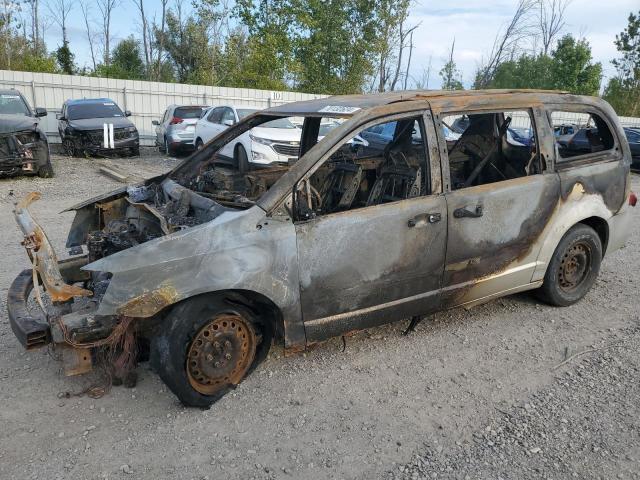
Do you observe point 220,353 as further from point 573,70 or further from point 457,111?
point 573,70

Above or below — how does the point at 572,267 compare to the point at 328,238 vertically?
below

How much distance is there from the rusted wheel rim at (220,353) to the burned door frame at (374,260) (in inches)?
15.9

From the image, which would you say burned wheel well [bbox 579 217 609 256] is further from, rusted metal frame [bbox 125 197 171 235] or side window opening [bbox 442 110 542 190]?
rusted metal frame [bbox 125 197 171 235]

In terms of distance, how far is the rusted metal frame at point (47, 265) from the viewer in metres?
3.03

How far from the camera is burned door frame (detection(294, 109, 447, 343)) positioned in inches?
132

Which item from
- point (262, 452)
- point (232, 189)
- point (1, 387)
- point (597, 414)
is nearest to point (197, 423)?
point (262, 452)

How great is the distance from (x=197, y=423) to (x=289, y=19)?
3018 cm

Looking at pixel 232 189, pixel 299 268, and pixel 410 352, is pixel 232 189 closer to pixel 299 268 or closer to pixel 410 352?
pixel 299 268

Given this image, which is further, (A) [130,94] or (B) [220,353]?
(A) [130,94]

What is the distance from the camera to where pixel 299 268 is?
10.8 ft

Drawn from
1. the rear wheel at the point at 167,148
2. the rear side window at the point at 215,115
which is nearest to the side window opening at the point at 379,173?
the rear side window at the point at 215,115

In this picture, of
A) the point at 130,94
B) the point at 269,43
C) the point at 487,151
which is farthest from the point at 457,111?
the point at 269,43

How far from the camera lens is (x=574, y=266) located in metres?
4.72

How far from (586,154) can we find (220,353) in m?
3.60
